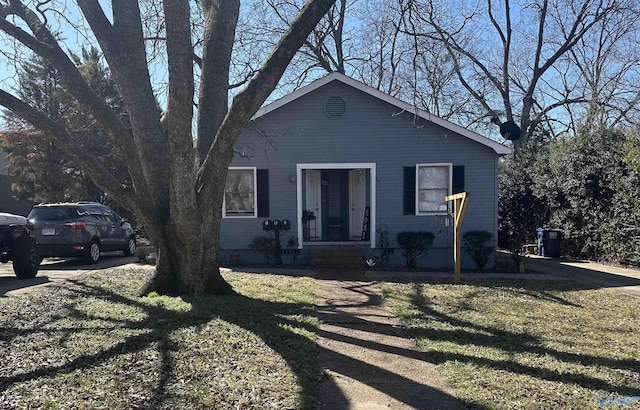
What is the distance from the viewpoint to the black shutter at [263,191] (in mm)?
12109

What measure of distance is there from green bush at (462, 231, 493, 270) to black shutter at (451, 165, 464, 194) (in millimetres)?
1217

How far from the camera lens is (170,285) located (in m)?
7.24

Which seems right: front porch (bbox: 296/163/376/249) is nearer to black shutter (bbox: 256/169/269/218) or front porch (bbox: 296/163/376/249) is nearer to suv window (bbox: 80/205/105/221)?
black shutter (bbox: 256/169/269/218)

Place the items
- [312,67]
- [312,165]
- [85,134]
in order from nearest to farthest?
[312,165]
[85,134]
[312,67]

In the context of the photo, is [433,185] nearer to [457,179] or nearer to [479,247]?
[457,179]

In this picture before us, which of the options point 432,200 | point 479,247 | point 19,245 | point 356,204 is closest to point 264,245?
point 356,204

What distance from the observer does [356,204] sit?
1441 centimetres

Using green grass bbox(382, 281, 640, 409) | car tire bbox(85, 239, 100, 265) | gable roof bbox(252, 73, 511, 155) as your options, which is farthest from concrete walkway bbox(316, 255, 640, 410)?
car tire bbox(85, 239, 100, 265)

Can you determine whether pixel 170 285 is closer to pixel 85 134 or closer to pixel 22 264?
pixel 22 264

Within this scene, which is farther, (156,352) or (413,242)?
(413,242)

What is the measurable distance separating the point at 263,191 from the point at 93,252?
4915 mm


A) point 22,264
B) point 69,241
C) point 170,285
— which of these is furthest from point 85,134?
point 170,285

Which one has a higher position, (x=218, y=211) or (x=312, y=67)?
(x=312, y=67)

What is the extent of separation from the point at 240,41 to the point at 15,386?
30.1 ft
